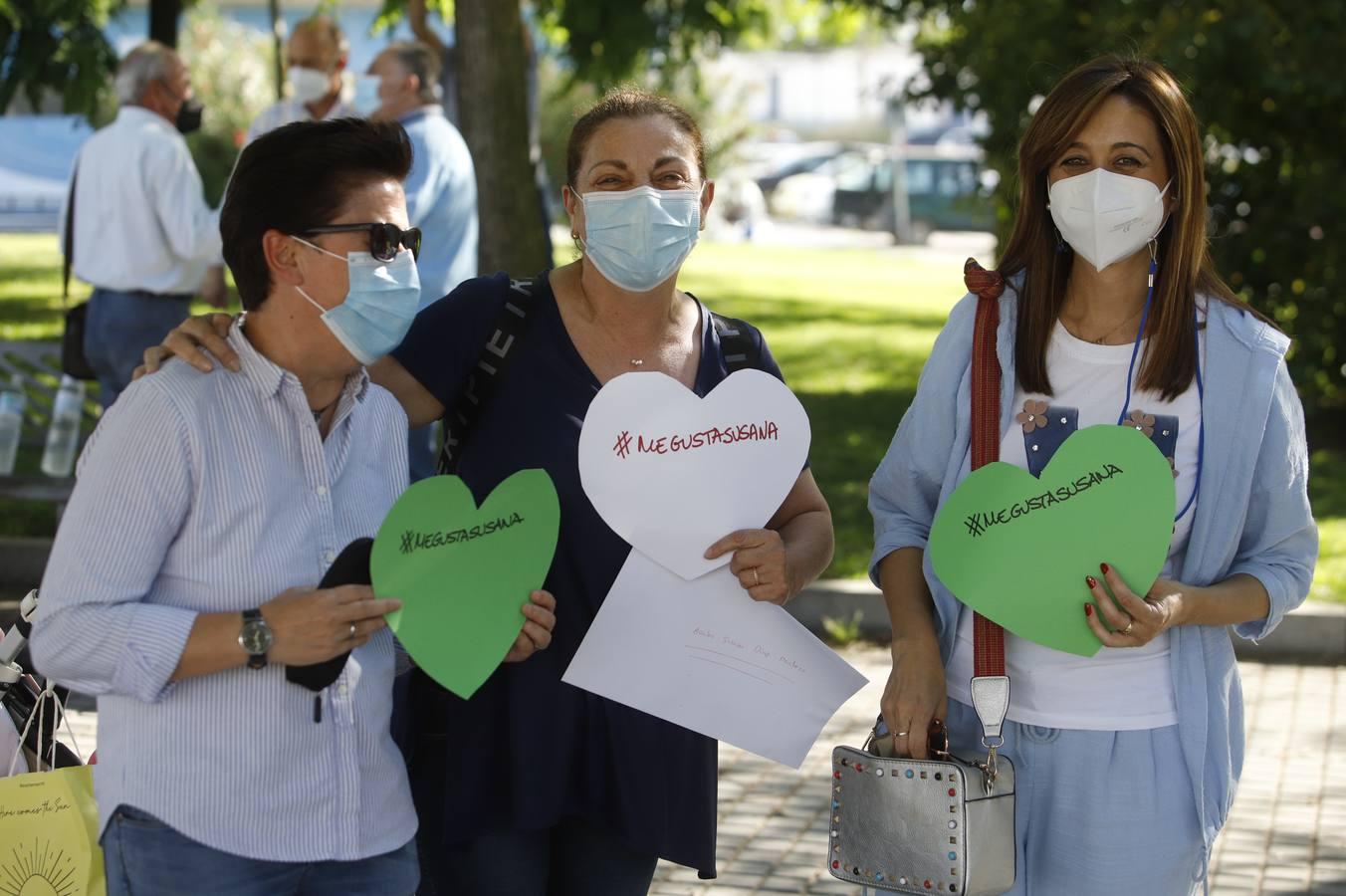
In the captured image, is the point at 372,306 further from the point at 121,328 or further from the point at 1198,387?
the point at 121,328

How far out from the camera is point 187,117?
8078 mm

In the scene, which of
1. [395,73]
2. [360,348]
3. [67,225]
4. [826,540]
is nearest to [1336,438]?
[395,73]

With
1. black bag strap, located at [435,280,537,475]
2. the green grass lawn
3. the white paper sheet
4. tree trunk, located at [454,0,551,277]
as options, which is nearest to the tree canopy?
the green grass lawn

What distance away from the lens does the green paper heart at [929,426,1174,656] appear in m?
2.61

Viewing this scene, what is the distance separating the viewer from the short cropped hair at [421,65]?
22.8ft

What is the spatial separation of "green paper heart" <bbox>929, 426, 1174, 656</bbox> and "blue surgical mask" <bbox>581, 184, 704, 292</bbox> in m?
0.69

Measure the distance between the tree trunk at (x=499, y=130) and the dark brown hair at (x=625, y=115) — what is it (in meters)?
5.42

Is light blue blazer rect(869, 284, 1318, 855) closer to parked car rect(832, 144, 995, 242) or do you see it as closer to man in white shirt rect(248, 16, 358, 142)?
man in white shirt rect(248, 16, 358, 142)

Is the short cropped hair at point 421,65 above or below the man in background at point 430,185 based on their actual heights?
above

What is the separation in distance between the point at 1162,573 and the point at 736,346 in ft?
2.79

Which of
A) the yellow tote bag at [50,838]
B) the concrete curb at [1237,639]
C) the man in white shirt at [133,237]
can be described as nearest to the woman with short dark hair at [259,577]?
the yellow tote bag at [50,838]

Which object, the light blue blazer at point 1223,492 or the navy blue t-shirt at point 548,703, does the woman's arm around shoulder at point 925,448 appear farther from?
the navy blue t-shirt at point 548,703

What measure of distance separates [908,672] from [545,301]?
0.92 m

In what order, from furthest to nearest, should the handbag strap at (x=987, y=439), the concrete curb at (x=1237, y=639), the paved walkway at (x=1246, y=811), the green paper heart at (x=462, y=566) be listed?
the concrete curb at (x=1237, y=639) → the paved walkway at (x=1246, y=811) → the handbag strap at (x=987, y=439) → the green paper heart at (x=462, y=566)
